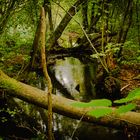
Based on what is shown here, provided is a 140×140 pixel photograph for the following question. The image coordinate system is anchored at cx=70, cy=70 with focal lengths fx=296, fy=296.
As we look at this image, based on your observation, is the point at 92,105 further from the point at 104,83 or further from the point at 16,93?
the point at 104,83

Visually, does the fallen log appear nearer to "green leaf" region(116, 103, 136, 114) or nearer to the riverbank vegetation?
the riverbank vegetation

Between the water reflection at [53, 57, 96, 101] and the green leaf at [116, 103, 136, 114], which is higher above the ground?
the green leaf at [116, 103, 136, 114]

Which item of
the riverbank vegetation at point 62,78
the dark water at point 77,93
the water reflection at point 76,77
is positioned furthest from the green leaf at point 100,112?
the water reflection at point 76,77

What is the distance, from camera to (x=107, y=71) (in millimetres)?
9062

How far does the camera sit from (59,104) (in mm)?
5734

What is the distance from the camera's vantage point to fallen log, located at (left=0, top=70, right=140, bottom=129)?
A: 17.1 ft

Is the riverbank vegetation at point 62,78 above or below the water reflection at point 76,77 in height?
above

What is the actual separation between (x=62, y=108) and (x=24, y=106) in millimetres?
3306

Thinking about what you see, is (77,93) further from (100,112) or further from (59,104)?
(100,112)

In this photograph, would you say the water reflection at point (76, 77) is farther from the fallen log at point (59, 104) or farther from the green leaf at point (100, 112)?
the green leaf at point (100, 112)

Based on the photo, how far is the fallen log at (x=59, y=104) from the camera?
520 cm

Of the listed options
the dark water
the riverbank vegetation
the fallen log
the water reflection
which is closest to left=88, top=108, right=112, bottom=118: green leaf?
the riverbank vegetation

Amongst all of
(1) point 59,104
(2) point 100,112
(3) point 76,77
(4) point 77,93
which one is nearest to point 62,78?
(3) point 76,77

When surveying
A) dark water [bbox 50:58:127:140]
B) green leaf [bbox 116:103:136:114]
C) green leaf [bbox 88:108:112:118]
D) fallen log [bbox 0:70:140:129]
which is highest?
green leaf [bbox 116:103:136:114]
